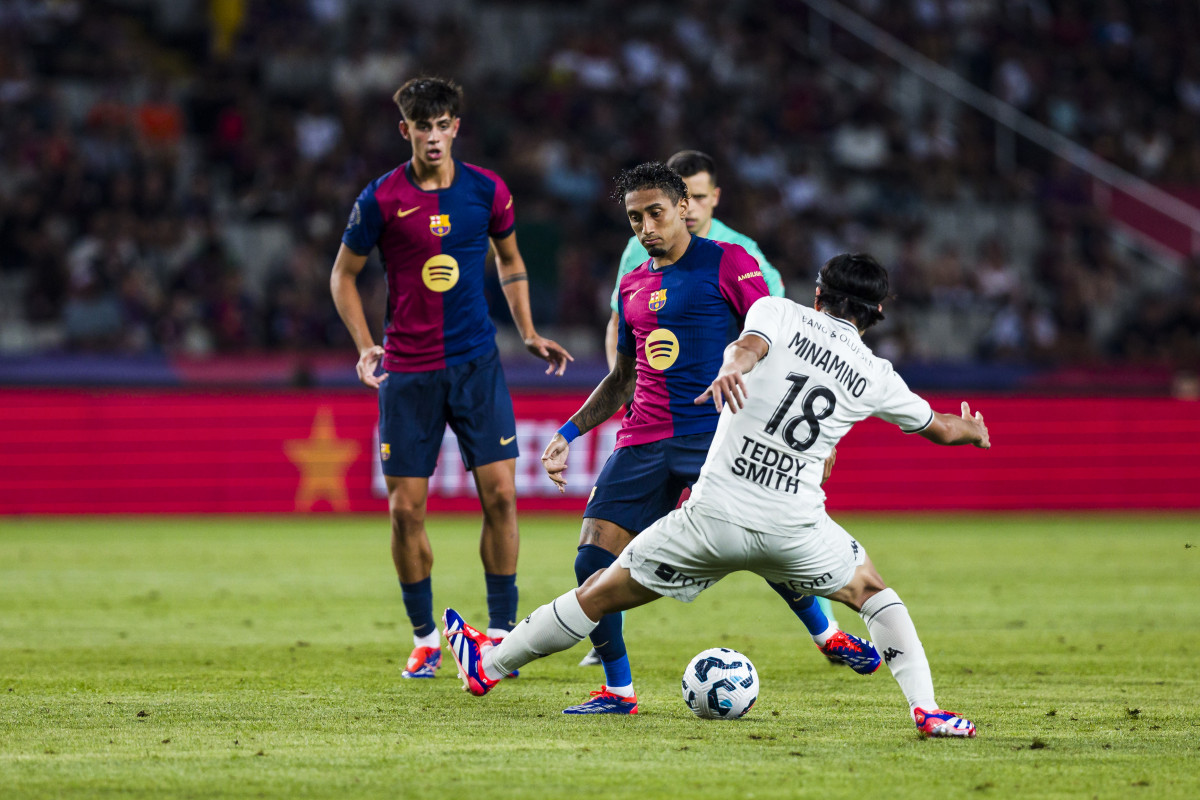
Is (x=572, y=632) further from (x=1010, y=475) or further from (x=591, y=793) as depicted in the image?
(x=1010, y=475)

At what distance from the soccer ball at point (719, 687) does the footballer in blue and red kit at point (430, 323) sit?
6.00ft

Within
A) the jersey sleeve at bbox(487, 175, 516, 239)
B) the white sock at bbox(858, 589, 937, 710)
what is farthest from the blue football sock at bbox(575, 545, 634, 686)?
the jersey sleeve at bbox(487, 175, 516, 239)

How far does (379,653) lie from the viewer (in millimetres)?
7684

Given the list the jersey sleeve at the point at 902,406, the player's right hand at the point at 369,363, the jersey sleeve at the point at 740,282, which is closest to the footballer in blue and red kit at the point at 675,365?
the jersey sleeve at the point at 740,282

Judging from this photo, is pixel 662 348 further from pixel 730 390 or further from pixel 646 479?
pixel 730 390

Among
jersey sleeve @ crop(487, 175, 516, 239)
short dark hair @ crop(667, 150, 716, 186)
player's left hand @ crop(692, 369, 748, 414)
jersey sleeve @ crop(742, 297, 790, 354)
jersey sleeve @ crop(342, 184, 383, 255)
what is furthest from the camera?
short dark hair @ crop(667, 150, 716, 186)

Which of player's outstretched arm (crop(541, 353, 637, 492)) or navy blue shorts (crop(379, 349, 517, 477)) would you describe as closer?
player's outstretched arm (crop(541, 353, 637, 492))

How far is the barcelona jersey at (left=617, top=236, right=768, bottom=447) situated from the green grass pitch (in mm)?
1196

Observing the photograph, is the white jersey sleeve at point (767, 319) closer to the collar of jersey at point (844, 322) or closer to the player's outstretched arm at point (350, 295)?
the collar of jersey at point (844, 322)

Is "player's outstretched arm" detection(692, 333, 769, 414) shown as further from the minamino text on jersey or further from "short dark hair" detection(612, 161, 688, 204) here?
"short dark hair" detection(612, 161, 688, 204)

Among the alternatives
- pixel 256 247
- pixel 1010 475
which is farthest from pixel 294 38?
pixel 1010 475

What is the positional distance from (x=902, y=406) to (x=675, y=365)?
3.88 feet

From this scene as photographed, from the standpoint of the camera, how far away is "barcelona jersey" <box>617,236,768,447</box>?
6211mm

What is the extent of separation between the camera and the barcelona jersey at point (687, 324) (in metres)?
6.21
